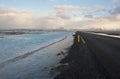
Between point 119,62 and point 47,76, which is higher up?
point 119,62

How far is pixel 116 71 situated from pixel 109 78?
0.83 m

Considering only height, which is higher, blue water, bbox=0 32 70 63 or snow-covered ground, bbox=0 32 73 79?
snow-covered ground, bbox=0 32 73 79

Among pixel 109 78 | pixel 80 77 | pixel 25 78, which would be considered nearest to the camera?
pixel 109 78

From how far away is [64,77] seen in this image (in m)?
12.9

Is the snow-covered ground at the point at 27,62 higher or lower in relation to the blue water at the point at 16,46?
higher

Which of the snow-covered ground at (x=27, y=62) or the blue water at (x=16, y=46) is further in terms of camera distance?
the blue water at (x=16, y=46)

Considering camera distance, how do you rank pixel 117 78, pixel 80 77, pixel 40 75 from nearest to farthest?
pixel 117 78, pixel 80 77, pixel 40 75

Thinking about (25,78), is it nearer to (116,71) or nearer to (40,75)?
(40,75)

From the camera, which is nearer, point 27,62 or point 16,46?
point 27,62

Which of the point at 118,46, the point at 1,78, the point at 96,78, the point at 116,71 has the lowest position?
→ the point at 1,78

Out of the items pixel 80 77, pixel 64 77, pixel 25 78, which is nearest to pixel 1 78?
pixel 25 78

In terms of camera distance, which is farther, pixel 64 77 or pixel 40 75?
pixel 40 75

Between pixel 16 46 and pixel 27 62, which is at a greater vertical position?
pixel 27 62

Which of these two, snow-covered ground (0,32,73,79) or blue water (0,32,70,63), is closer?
snow-covered ground (0,32,73,79)
